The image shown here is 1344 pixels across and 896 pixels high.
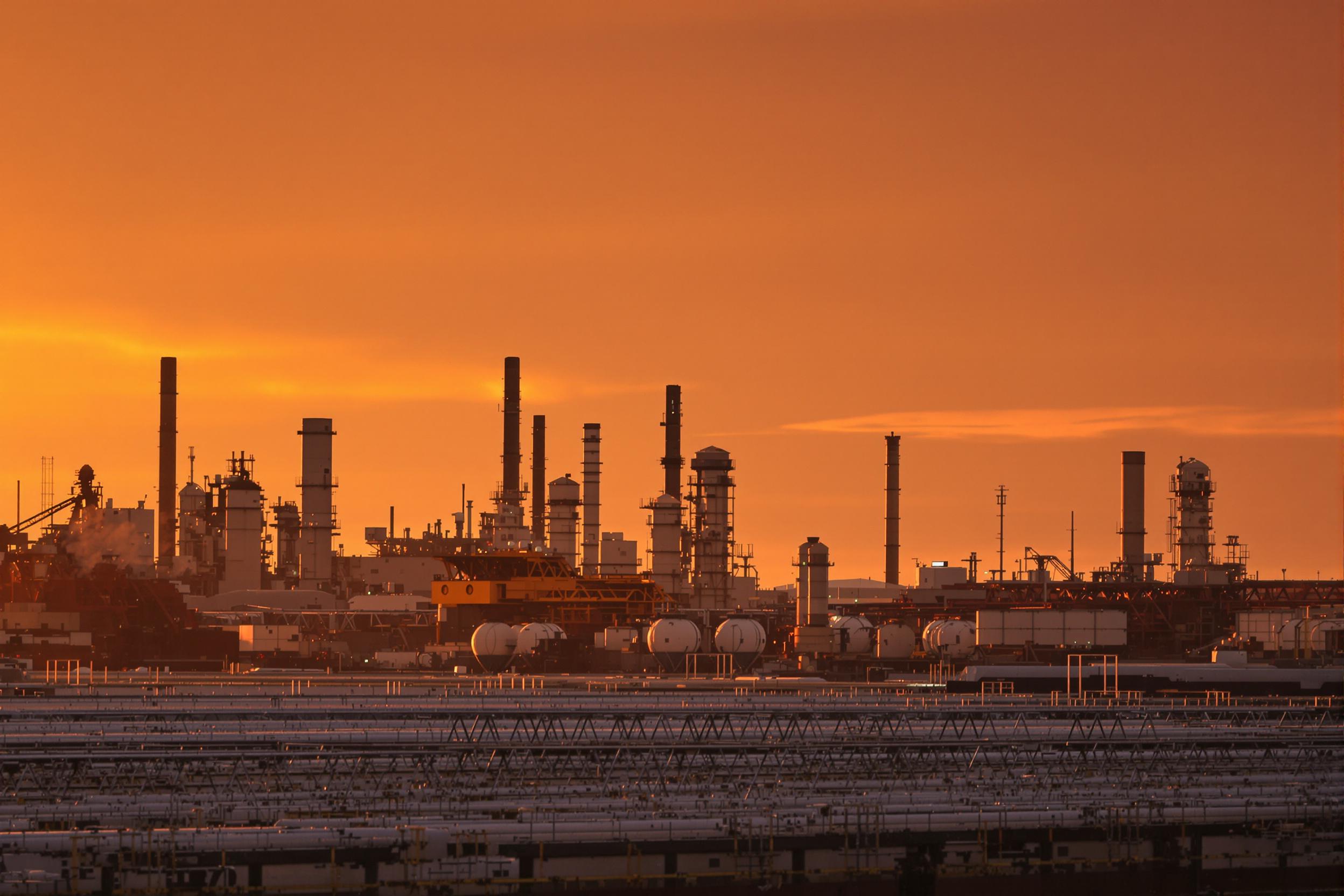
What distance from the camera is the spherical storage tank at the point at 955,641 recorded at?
152500 millimetres

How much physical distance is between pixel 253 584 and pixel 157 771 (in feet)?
417

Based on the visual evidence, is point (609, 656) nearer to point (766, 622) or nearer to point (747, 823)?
point (766, 622)

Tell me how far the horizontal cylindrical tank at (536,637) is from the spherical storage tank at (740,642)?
11680 millimetres

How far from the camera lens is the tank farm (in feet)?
201

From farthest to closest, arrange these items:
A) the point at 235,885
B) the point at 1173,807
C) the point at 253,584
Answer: the point at 253,584 → the point at 1173,807 → the point at 235,885

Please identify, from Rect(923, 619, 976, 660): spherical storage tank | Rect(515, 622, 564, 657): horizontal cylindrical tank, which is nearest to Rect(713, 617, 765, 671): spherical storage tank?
Rect(515, 622, 564, 657): horizontal cylindrical tank

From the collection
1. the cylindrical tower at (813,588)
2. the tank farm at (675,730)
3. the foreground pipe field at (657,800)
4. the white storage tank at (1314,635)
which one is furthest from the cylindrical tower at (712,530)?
the foreground pipe field at (657,800)

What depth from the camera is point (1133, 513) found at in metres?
180

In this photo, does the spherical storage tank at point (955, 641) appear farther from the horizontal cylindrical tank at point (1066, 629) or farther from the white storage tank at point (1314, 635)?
the white storage tank at point (1314, 635)

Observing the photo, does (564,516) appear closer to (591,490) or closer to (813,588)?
(591,490)

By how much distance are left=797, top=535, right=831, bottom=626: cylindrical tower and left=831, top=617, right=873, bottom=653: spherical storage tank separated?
3.95ft

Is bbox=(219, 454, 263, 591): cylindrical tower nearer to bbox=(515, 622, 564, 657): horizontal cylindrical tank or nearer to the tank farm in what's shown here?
the tank farm

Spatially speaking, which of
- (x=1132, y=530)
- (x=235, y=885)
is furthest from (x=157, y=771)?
(x=1132, y=530)

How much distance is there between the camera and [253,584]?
19762 centimetres
